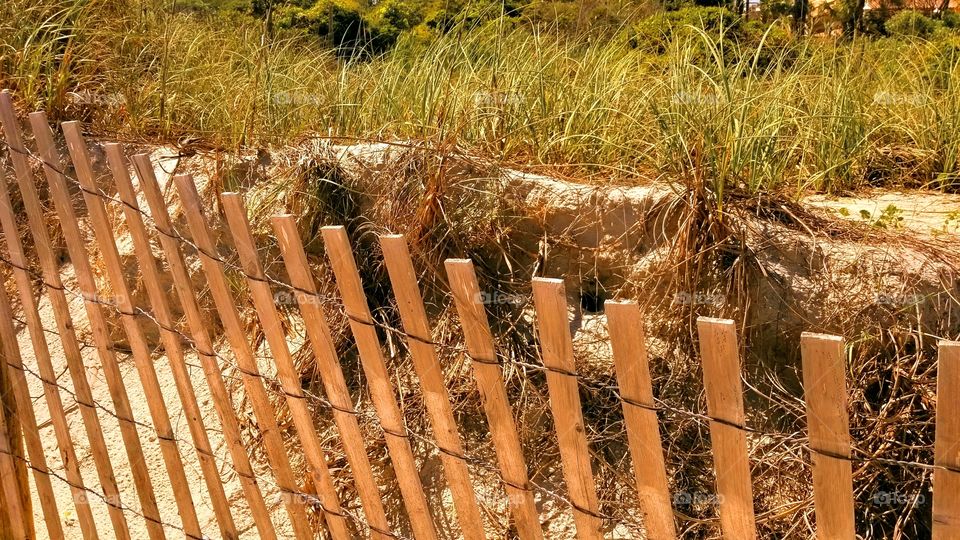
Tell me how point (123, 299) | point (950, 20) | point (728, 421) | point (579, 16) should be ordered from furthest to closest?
point (950, 20), point (579, 16), point (123, 299), point (728, 421)

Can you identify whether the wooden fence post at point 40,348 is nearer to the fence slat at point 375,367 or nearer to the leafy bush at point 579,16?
the fence slat at point 375,367

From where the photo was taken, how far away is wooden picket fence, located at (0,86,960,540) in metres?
1.66

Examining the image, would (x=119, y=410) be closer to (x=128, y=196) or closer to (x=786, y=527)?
(x=128, y=196)

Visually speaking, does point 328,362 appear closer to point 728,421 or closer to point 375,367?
point 375,367

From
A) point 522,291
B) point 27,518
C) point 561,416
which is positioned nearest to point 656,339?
point 522,291

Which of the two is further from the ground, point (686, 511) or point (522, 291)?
point (522, 291)

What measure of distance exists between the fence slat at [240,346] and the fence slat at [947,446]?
1580 millimetres

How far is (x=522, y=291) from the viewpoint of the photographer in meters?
3.73

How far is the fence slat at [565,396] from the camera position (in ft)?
6.05

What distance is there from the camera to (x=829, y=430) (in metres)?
1.63

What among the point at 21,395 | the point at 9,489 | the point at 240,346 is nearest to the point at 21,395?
the point at 21,395

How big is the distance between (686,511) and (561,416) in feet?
5.25

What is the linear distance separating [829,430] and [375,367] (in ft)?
3.36

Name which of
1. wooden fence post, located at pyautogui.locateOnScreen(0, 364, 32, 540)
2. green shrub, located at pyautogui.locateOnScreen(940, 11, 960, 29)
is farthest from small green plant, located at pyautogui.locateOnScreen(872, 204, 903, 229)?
green shrub, located at pyautogui.locateOnScreen(940, 11, 960, 29)
